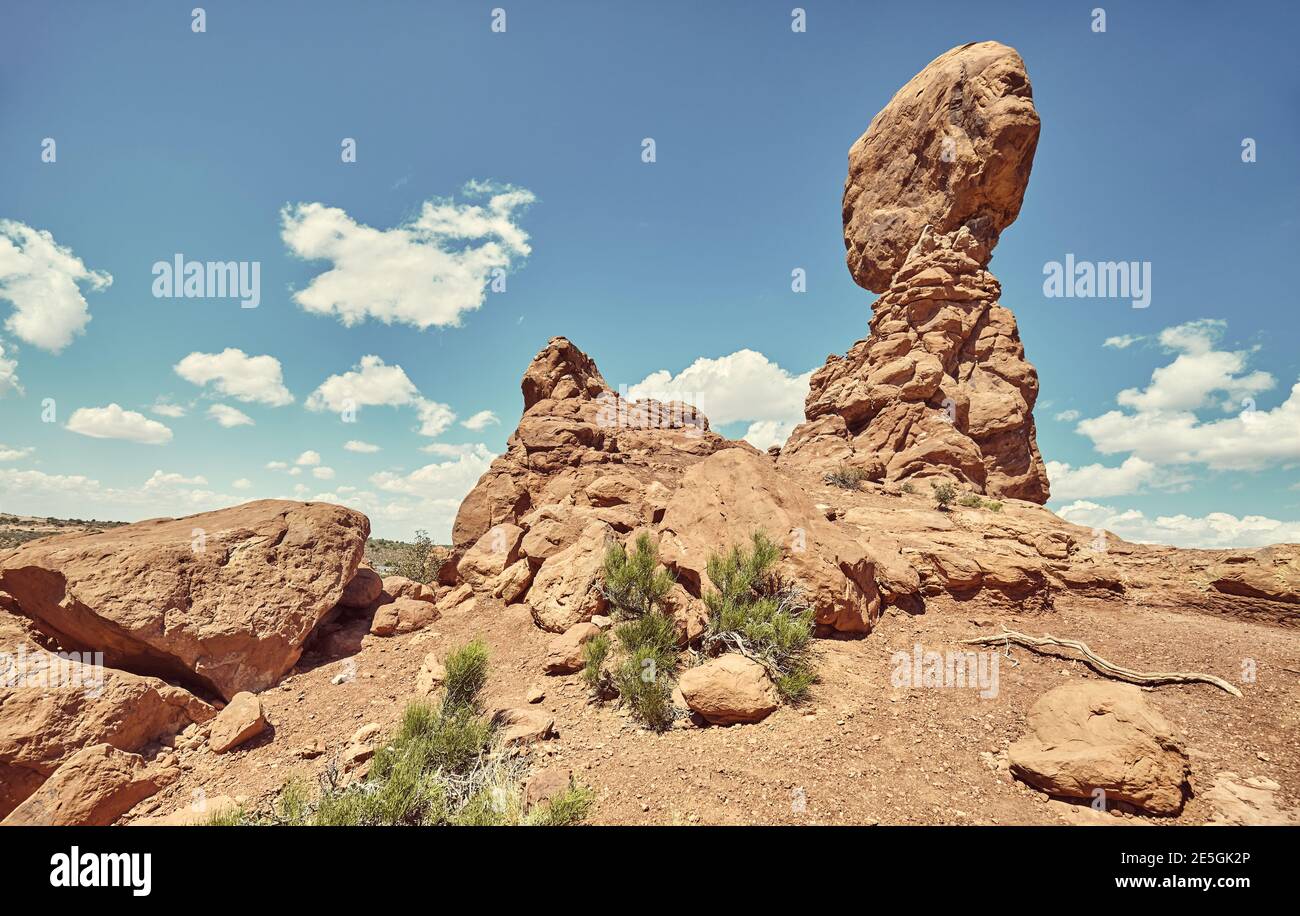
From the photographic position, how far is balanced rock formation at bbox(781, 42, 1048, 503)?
17375 millimetres

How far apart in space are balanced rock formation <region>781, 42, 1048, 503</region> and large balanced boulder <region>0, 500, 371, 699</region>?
14.4 meters

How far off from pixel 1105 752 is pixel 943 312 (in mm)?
19399

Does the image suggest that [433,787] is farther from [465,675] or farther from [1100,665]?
[1100,665]

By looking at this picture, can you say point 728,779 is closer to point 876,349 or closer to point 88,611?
point 88,611

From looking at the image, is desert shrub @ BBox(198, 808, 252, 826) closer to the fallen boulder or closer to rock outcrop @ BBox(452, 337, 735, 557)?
the fallen boulder

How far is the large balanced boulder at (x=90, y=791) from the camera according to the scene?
4395mm

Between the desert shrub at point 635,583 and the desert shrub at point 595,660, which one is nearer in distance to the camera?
the desert shrub at point 595,660

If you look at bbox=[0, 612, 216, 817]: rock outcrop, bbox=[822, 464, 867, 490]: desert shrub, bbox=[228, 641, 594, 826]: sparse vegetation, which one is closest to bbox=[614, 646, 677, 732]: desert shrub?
bbox=[228, 641, 594, 826]: sparse vegetation

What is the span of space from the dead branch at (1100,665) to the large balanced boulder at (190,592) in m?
10.2
